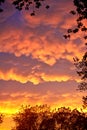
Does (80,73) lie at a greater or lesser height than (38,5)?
greater

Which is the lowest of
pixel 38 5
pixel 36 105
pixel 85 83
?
pixel 38 5

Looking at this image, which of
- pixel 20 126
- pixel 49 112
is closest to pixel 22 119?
pixel 20 126

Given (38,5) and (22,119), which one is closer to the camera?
(38,5)

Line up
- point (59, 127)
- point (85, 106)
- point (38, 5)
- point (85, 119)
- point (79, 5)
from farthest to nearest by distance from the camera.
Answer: point (59, 127) < point (85, 119) < point (85, 106) < point (79, 5) < point (38, 5)

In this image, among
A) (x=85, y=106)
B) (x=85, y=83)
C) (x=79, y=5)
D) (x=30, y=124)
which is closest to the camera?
(x=79, y=5)

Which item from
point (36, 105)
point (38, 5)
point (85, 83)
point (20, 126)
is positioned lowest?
point (38, 5)

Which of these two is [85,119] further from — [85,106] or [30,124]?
[30,124]

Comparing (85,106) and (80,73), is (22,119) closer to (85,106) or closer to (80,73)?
(85,106)

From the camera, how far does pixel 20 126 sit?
381ft

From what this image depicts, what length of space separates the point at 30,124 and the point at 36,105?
11.7 metres

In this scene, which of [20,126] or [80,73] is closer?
[80,73]

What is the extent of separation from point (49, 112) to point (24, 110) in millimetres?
8534

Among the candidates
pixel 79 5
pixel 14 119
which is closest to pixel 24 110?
pixel 14 119

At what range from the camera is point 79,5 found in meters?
19.3
